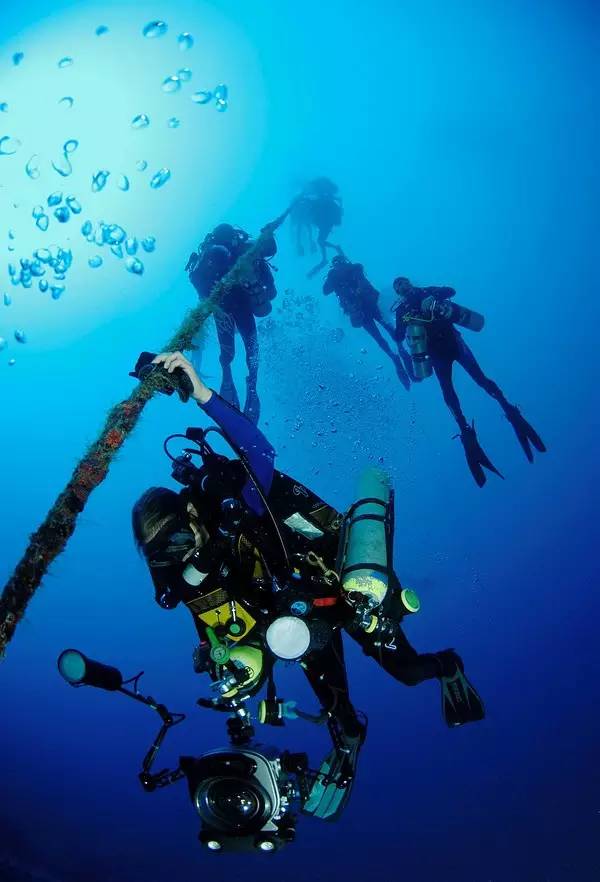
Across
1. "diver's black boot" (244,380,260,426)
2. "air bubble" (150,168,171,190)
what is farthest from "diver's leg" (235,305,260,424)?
"air bubble" (150,168,171,190)

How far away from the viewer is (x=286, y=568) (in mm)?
3691

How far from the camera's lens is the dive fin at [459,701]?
181 inches

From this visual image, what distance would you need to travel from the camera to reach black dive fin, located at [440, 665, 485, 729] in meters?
4.60

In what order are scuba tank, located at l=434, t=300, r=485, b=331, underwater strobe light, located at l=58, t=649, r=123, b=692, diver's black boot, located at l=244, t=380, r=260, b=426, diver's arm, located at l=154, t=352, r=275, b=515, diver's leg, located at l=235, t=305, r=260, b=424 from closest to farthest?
underwater strobe light, located at l=58, t=649, r=123, b=692
diver's arm, located at l=154, t=352, r=275, b=515
scuba tank, located at l=434, t=300, r=485, b=331
diver's leg, located at l=235, t=305, r=260, b=424
diver's black boot, located at l=244, t=380, r=260, b=426

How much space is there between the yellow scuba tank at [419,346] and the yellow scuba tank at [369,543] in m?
6.18

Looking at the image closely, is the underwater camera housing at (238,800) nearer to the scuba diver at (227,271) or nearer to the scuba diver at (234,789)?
the scuba diver at (234,789)

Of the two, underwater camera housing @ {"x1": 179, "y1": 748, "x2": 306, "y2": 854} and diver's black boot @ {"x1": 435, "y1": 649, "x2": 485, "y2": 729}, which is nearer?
underwater camera housing @ {"x1": 179, "y1": 748, "x2": 306, "y2": 854}

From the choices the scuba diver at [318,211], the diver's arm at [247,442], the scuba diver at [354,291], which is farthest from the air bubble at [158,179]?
the diver's arm at [247,442]

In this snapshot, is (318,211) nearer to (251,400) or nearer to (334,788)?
(251,400)

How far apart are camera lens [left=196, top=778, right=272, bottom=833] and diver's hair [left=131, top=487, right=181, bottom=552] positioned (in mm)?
1593

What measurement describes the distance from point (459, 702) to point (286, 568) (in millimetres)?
2361

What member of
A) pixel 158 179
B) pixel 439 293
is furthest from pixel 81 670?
pixel 158 179

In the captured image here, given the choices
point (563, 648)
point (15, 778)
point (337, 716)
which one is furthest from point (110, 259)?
point (563, 648)

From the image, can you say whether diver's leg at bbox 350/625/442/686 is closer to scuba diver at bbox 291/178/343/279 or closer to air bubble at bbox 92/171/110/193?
air bubble at bbox 92/171/110/193
